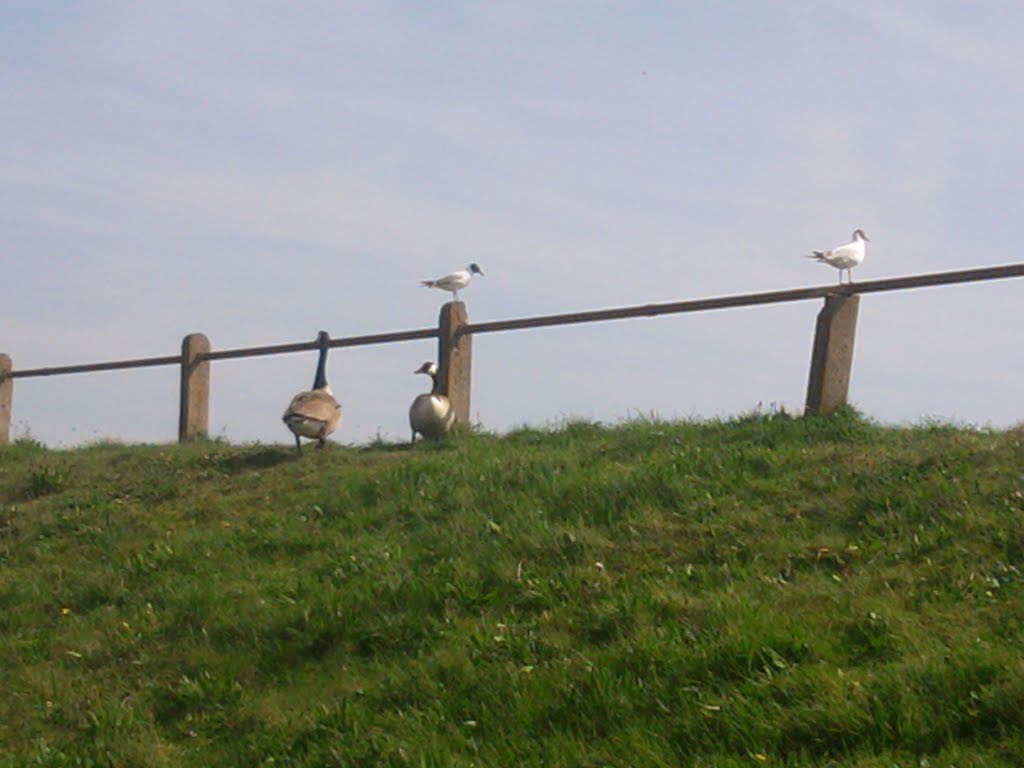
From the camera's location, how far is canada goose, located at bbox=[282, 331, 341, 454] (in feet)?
48.5

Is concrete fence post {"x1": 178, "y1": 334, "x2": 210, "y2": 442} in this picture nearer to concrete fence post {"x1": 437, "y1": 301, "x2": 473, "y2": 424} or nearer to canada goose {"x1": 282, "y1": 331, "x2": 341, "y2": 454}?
canada goose {"x1": 282, "y1": 331, "x2": 341, "y2": 454}

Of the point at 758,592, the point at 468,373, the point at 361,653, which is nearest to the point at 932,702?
the point at 758,592

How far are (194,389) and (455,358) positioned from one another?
4.48 metres

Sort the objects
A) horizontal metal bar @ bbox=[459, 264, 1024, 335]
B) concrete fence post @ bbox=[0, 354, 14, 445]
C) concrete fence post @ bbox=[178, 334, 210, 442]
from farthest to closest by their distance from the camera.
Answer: concrete fence post @ bbox=[0, 354, 14, 445]
concrete fence post @ bbox=[178, 334, 210, 442]
horizontal metal bar @ bbox=[459, 264, 1024, 335]

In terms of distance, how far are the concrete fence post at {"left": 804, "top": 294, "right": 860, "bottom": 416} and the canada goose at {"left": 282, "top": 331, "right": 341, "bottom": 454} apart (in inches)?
215

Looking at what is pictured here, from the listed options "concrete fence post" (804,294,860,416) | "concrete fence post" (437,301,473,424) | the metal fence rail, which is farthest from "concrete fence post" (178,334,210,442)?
"concrete fence post" (804,294,860,416)

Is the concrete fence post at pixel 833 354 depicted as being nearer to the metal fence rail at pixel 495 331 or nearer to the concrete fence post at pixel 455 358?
the metal fence rail at pixel 495 331

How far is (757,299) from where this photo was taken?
41.1ft

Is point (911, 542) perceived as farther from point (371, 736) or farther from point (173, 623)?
point (173, 623)

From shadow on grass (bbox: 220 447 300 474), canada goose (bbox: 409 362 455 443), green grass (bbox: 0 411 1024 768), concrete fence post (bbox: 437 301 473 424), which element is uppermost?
concrete fence post (bbox: 437 301 473 424)

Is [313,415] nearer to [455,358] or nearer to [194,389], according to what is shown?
[455,358]

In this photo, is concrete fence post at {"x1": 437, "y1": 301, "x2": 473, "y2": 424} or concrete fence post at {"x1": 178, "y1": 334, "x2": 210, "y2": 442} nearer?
concrete fence post at {"x1": 437, "y1": 301, "x2": 473, "y2": 424}

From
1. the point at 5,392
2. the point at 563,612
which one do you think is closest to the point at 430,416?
the point at 563,612

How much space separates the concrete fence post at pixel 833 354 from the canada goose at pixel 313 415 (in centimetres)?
545
